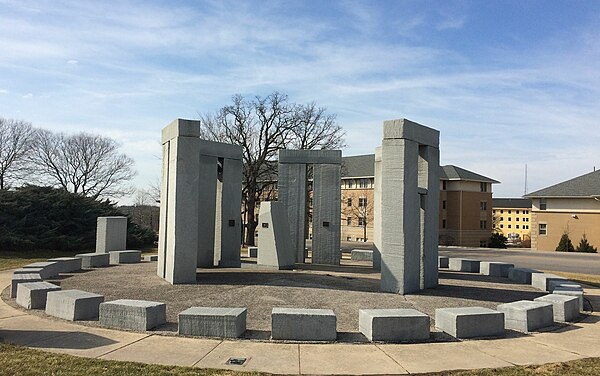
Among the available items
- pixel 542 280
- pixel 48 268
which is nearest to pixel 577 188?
pixel 542 280

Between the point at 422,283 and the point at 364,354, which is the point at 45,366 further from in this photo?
the point at 422,283

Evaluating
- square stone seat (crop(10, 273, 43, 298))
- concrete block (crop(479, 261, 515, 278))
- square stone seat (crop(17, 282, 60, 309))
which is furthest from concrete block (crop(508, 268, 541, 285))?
square stone seat (crop(10, 273, 43, 298))

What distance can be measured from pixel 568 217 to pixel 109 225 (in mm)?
42927

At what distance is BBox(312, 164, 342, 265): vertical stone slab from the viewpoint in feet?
61.3

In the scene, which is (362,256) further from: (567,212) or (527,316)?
(567,212)

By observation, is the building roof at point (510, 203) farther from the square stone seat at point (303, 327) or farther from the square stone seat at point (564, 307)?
the square stone seat at point (303, 327)

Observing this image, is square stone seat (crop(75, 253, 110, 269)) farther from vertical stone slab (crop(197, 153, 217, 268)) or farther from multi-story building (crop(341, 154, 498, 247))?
multi-story building (crop(341, 154, 498, 247))

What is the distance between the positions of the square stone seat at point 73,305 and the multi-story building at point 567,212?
46443 millimetres

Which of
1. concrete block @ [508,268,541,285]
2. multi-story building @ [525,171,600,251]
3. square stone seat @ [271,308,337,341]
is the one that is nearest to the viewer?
square stone seat @ [271,308,337,341]

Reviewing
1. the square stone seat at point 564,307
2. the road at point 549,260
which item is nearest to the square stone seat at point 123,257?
the square stone seat at point 564,307

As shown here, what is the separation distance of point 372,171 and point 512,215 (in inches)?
2333

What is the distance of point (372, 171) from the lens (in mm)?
62375

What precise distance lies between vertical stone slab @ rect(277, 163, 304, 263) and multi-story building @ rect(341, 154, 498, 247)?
135 feet

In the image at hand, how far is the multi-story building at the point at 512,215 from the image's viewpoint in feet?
321
